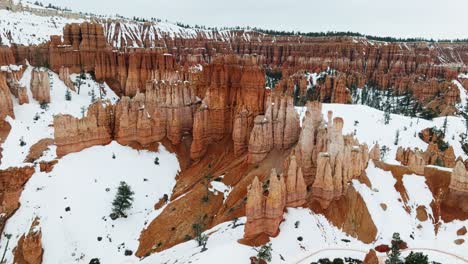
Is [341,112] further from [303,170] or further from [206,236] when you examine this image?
[206,236]

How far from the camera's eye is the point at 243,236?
3994 cm

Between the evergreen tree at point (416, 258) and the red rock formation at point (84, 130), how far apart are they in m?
44.8

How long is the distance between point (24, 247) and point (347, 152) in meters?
36.7

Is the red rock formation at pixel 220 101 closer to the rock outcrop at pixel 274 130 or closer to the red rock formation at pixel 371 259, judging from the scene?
the rock outcrop at pixel 274 130

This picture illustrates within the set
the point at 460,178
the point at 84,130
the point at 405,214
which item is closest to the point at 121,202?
the point at 84,130

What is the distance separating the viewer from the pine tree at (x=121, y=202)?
49.6m

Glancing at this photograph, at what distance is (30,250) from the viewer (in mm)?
42594

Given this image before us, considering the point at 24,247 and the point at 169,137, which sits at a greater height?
the point at 169,137

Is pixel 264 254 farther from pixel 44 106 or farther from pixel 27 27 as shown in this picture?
pixel 27 27

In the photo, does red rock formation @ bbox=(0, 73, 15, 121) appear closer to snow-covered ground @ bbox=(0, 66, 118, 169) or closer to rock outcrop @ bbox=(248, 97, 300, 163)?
snow-covered ground @ bbox=(0, 66, 118, 169)

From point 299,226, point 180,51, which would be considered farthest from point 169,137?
point 180,51

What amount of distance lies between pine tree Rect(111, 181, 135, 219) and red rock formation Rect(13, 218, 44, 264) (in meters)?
8.94

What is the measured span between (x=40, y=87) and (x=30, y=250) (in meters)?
41.0

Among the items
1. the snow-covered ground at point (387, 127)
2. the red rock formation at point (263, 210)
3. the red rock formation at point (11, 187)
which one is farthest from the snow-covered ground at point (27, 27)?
the red rock formation at point (263, 210)
